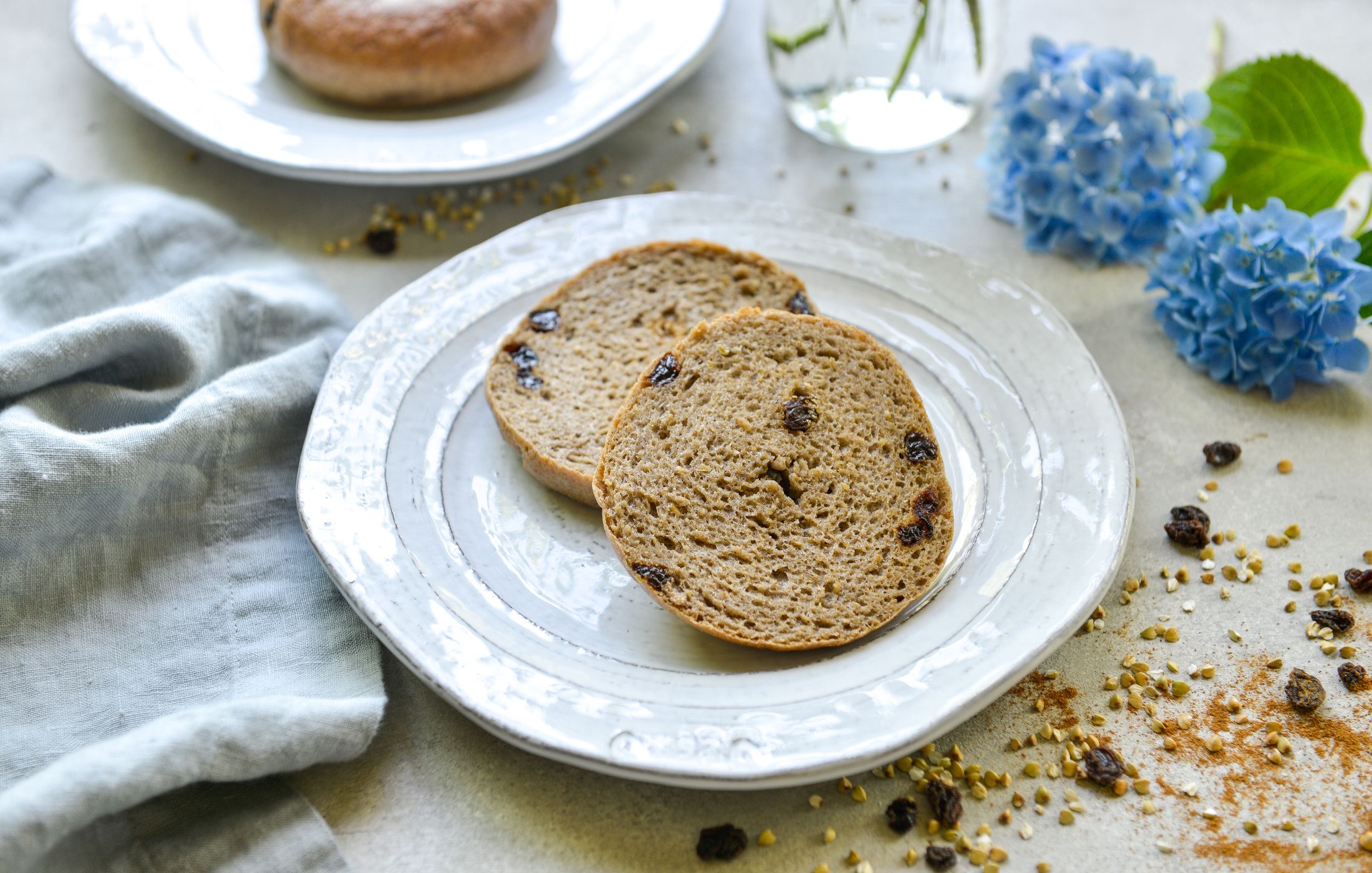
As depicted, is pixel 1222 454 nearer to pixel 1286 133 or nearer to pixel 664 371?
pixel 1286 133

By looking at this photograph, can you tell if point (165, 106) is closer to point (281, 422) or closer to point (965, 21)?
point (281, 422)

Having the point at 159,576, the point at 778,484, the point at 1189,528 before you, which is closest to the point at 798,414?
the point at 778,484

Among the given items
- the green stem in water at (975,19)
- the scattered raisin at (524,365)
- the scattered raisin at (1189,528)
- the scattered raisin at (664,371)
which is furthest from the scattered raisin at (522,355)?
the green stem in water at (975,19)

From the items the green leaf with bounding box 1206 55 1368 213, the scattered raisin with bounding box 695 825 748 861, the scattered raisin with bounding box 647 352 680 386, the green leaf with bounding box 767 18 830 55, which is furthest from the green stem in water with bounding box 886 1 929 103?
the scattered raisin with bounding box 695 825 748 861

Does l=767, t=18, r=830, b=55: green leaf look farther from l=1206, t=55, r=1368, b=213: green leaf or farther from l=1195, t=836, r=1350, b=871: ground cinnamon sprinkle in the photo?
l=1195, t=836, r=1350, b=871: ground cinnamon sprinkle

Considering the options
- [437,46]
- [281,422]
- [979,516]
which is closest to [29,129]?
[437,46]

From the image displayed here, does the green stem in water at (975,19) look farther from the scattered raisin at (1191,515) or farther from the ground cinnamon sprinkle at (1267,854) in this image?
the ground cinnamon sprinkle at (1267,854)
